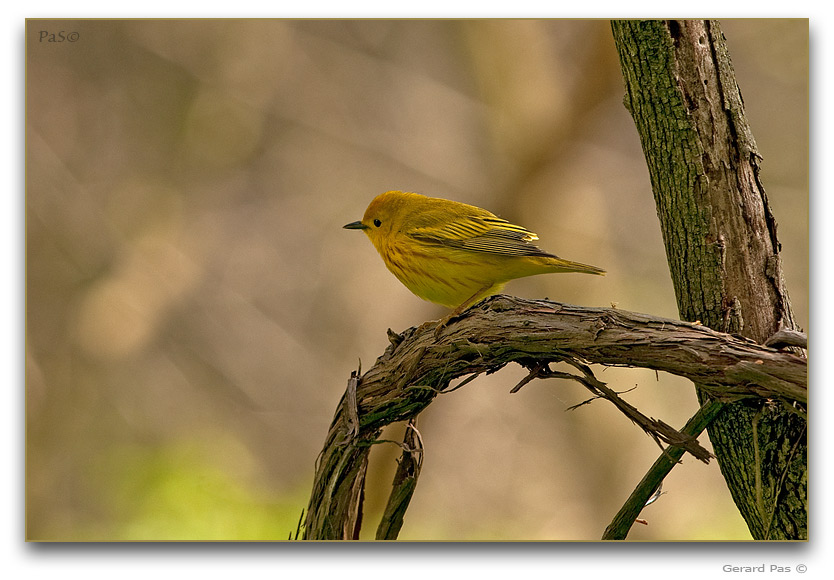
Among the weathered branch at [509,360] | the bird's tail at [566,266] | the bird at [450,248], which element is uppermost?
the bird at [450,248]

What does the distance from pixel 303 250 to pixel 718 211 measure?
5.60 ft

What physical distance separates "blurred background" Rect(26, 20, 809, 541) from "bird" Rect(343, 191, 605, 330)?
0.40 metres

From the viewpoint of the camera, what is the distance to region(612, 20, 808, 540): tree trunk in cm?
183

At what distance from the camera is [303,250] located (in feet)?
10.0

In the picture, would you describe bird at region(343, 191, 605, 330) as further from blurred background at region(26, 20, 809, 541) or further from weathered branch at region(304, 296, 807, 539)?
blurred background at region(26, 20, 809, 541)

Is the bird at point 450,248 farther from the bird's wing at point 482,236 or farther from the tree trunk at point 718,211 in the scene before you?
the tree trunk at point 718,211

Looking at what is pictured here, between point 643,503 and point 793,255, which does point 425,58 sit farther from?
point 643,503

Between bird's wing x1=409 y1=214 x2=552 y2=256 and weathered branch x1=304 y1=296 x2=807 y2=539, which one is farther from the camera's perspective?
bird's wing x1=409 y1=214 x2=552 y2=256

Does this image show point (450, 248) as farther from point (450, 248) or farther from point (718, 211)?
point (718, 211)

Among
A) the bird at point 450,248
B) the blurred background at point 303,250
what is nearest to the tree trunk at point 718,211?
the blurred background at point 303,250

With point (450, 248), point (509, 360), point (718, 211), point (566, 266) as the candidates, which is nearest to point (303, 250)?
point (450, 248)

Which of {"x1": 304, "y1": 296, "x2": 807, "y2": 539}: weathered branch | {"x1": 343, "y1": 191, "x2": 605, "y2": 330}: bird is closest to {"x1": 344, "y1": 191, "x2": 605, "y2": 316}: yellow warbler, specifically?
{"x1": 343, "y1": 191, "x2": 605, "y2": 330}: bird

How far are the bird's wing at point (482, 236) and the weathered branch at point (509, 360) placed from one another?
1.03ft

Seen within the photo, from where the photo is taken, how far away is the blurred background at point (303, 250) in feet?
7.18
